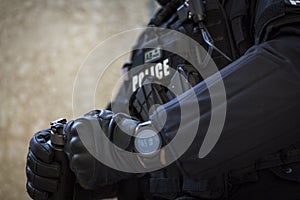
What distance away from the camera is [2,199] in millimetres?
1057

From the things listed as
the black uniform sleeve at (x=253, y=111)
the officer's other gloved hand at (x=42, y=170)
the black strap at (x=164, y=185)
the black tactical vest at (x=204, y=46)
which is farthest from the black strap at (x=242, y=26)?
the officer's other gloved hand at (x=42, y=170)

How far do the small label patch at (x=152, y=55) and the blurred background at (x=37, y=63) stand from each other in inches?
14.7

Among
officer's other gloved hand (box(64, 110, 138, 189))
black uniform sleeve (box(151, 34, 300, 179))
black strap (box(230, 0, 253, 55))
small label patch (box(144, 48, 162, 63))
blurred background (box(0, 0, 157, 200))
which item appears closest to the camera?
black uniform sleeve (box(151, 34, 300, 179))

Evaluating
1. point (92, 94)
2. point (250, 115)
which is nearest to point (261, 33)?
point (250, 115)

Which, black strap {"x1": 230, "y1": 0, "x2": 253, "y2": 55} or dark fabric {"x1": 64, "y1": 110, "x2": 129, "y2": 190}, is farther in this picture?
black strap {"x1": 230, "y1": 0, "x2": 253, "y2": 55}

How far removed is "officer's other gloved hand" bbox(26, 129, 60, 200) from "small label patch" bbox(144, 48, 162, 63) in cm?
36

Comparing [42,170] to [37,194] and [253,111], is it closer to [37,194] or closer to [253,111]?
[37,194]

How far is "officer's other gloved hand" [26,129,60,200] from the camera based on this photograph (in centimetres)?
57

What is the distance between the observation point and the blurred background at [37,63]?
3.57ft

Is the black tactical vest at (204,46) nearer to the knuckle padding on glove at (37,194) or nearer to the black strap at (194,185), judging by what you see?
the black strap at (194,185)

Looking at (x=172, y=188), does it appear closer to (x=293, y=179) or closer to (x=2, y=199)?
(x=293, y=179)

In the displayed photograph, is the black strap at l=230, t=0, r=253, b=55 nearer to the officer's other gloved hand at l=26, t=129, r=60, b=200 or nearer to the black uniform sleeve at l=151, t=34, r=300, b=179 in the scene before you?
the black uniform sleeve at l=151, t=34, r=300, b=179

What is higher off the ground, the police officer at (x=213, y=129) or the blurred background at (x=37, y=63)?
the blurred background at (x=37, y=63)

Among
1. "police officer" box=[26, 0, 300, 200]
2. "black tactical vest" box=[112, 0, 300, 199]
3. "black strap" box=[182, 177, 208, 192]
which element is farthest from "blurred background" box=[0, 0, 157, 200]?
"black strap" box=[182, 177, 208, 192]
